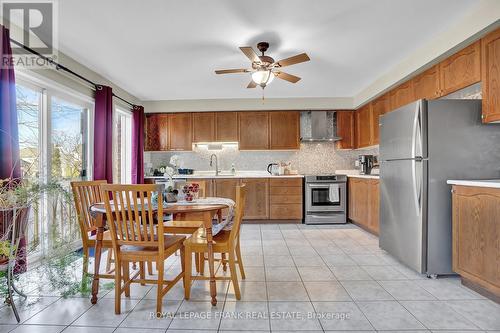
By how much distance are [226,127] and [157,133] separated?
1383 mm

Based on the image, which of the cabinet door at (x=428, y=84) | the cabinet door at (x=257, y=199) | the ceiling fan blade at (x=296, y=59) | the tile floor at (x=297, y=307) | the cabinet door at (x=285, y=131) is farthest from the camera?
the cabinet door at (x=285, y=131)

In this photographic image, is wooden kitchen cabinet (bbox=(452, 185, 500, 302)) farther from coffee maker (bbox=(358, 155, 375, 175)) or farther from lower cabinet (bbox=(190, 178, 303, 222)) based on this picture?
lower cabinet (bbox=(190, 178, 303, 222))

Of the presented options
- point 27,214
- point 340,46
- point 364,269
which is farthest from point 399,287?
point 27,214

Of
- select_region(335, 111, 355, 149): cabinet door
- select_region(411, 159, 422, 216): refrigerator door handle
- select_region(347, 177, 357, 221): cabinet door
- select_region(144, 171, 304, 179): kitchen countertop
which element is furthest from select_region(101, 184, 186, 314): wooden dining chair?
select_region(335, 111, 355, 149): cabinet door

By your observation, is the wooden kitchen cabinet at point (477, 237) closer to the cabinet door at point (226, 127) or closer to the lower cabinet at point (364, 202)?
the lower cabinet at point (364, 202)

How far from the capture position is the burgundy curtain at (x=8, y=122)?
7.30ft

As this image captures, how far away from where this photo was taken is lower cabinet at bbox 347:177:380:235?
384 cm

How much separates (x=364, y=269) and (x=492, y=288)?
3.22 feet

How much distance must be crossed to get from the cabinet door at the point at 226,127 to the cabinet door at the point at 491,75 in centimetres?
371

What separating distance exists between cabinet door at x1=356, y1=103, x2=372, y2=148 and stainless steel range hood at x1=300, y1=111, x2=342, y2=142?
42 centimetres

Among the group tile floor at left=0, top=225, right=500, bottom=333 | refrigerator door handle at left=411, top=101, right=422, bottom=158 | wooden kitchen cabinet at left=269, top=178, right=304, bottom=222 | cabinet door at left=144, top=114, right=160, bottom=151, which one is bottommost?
tile floor at left=0, top=225, right=500, bottom=333

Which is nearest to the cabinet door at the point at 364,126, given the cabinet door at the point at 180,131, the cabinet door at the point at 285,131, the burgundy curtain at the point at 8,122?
the cabinet door at the point at 285,131

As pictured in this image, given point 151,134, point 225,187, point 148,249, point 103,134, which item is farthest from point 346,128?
point 148,249

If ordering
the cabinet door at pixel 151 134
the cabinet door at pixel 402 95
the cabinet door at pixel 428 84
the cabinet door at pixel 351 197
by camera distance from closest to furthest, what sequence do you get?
the cabinet door at pixel 428 84, the cabinet door at pixel 402 95, the cabinet door at pixel 351 197, the cabinet door at pixel 151 134
